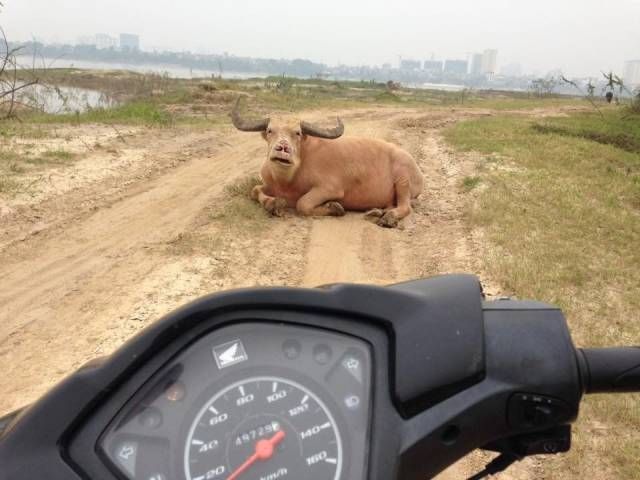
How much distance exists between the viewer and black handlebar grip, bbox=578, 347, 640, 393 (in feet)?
3.76

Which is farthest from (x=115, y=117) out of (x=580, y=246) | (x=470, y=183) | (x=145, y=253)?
(x=580, y=246)

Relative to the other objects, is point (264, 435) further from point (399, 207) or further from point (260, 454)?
point (399, 207)

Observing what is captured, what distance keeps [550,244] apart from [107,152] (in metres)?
6.04

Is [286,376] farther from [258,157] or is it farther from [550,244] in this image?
[258,157]

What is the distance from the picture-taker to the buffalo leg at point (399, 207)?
264 inches

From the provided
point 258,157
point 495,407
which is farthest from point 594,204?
point 495,407

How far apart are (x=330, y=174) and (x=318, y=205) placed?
14.7 inches

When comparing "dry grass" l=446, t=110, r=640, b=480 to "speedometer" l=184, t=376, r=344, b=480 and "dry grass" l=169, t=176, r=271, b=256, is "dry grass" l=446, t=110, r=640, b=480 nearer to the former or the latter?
"dry grass" l=169, t=176, r=271, b=256

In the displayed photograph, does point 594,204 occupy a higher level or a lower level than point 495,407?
lower

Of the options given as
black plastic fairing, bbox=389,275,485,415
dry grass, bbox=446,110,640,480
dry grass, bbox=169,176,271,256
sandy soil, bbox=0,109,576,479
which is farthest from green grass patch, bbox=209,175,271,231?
black plastic fairing, bbox=389,275,485,415

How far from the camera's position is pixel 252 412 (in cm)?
101

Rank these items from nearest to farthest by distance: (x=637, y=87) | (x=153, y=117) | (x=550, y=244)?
(x=550, y=244) < (x=153, y=117) < (x=637, y=87)

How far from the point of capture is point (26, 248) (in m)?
5.52

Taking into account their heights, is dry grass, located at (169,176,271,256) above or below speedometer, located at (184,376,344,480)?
below
